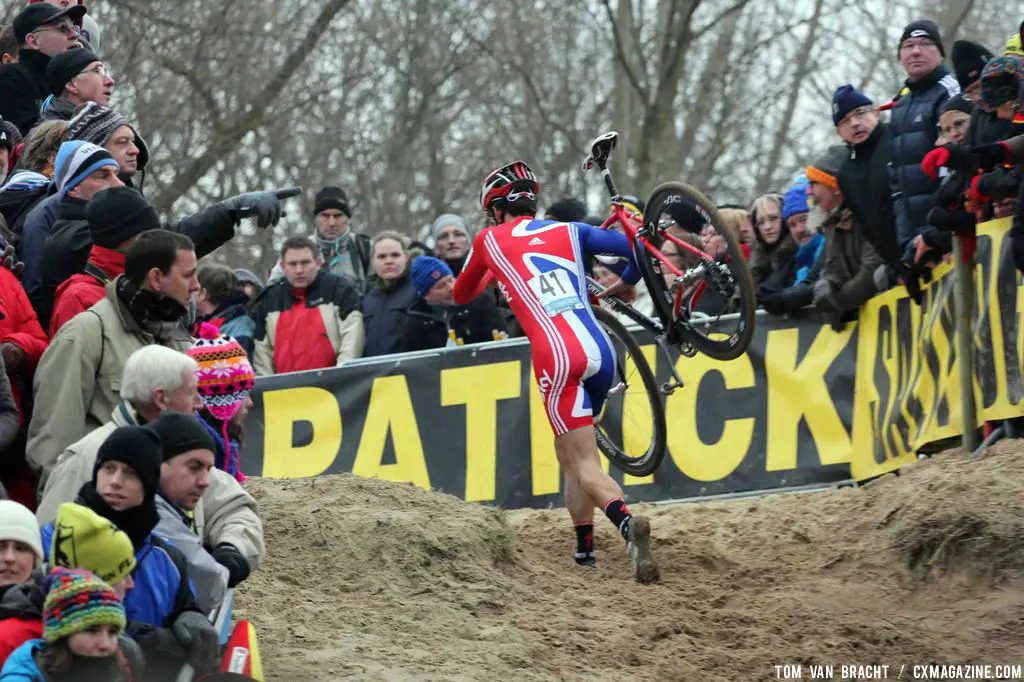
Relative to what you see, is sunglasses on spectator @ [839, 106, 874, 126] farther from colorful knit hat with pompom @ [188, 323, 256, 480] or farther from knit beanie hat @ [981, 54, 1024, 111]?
colorful knit hat with pompom @ [188, 323, 256, 480]

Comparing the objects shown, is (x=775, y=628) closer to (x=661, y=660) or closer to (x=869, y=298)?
(x=661, y=660)

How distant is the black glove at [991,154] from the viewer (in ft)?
31.8

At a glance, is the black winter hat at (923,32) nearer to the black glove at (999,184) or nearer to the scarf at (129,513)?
the black glove at (999,184)

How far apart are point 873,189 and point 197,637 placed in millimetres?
6721

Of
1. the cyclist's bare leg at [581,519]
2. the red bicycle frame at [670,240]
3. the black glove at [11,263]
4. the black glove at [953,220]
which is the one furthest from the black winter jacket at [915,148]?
the black glove at [11,263]

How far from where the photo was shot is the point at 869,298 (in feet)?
38.2

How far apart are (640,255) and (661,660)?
2.51 metres

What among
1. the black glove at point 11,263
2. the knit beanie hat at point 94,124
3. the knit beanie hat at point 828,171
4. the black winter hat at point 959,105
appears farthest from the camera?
the knit beanie hat at point 828,171

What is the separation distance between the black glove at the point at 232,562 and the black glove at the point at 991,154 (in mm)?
5188

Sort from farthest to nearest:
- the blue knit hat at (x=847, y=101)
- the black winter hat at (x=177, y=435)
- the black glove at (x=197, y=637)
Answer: the blue knit hat at (x=847, y=101), the black winter hat at (x=177, y=435), the black glove at (x=197, y=637)

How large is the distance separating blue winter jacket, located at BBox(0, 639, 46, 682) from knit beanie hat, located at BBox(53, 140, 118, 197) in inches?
127

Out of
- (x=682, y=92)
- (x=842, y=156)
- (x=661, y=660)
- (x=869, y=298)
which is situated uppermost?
(x=682, y=92)

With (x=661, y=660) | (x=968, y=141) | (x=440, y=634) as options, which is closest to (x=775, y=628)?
(x=661, y=660)

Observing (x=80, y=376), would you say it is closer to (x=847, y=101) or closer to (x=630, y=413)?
(x=630, y=413)
